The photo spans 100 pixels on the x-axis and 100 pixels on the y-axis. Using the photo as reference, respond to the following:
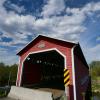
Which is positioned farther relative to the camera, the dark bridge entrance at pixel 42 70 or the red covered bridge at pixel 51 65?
the dark bridge entrance at pixel 42 70

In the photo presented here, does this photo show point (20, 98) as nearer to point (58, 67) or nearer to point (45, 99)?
point (45, 99)

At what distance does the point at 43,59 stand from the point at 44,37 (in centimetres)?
530

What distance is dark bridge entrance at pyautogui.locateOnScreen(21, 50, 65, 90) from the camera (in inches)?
593

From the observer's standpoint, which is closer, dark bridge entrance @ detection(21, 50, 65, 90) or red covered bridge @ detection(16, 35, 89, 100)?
red covered bridge @ detection(16, 35, 89, 100)

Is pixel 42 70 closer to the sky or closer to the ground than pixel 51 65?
closer to the ground

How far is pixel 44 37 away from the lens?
42.4 ft

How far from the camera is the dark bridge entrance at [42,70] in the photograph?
15.1m

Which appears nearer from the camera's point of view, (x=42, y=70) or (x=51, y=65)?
(x=42, y=70)

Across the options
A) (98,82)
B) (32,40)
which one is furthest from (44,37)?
(98,82)

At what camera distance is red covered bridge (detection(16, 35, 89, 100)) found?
10266 millimetres

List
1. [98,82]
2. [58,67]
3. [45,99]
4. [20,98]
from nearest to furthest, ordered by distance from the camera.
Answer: [45,99] → [20,98] → [58,67] → [98,82]

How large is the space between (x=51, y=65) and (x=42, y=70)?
230 centimetres

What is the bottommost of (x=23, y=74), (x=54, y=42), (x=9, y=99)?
(x=9, y=99)

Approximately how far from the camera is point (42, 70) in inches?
721
